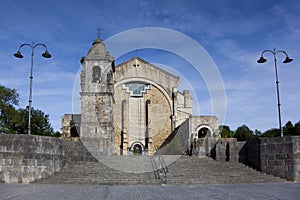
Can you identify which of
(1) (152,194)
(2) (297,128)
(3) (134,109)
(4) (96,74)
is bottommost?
(1) (152,194)

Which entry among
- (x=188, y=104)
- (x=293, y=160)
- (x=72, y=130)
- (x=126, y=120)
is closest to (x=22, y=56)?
(x=293, y=160)

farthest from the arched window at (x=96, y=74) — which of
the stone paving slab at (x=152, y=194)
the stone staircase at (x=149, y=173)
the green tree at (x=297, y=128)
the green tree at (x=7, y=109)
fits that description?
the green tree at (x=297, y=128)

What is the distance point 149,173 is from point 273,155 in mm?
5697

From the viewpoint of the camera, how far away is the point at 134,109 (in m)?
34.0

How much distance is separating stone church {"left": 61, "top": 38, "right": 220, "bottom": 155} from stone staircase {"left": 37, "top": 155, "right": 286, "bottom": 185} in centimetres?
895

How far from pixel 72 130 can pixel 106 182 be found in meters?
17.1

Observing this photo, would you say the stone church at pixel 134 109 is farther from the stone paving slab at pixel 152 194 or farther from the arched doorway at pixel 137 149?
the stone paving slab at pixel 152 194

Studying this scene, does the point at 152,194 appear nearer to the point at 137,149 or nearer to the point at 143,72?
the point at 137,149

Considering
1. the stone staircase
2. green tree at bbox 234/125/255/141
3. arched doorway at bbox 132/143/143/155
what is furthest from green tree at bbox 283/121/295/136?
the stone staircase

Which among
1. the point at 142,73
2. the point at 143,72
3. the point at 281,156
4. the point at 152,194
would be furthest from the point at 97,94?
the point at 152,194

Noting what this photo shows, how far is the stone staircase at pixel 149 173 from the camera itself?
12.3 metres

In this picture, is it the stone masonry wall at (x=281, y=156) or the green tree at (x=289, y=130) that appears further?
the green tree at (x=289, y=130)

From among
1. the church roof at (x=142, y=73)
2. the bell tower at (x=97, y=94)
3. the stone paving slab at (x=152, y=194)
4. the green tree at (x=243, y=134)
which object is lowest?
the stone paving slab at (x=152, y=194)

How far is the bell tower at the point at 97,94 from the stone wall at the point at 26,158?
8.94m
